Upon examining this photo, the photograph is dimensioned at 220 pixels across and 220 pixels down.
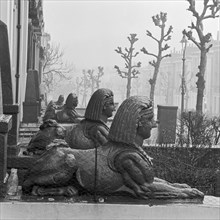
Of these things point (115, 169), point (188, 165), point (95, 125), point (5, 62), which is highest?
point (5, 62)

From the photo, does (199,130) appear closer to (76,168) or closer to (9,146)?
(9,146)

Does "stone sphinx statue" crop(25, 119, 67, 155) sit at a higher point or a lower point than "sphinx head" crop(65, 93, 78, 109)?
lower

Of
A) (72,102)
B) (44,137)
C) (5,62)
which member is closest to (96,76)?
(72,102)

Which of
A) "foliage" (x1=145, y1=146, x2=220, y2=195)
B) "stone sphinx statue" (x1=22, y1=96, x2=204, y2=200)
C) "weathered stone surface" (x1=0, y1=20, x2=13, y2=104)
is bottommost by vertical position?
"foliage" (x1=145, y1=146, x2=220, y2=195)

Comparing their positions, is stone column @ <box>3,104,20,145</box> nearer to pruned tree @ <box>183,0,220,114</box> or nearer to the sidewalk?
the sidewalk

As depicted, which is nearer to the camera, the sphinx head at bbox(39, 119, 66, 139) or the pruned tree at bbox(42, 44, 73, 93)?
the sphinx head at bbox(39, 119, 66, 139)

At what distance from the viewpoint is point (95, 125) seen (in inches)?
356

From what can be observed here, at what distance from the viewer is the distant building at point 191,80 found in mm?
96500

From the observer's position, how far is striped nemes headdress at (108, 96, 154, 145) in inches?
250

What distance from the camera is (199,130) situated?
16.2 m

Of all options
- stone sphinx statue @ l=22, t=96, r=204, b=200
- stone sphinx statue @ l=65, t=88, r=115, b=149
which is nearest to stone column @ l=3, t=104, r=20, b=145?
stone sphinx statue @ l=65, t=88, r=115, b=149

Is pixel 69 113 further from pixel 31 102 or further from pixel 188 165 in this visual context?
pixel 31 102

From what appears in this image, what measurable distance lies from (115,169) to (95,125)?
2.76 m

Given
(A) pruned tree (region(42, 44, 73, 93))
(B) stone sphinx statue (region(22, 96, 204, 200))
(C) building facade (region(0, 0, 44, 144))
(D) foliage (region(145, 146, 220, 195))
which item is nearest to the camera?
(B) stone sphinx statue (region(22, 96, 204, 200))
